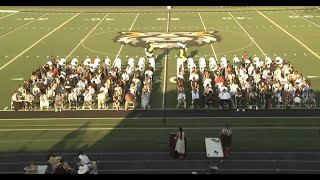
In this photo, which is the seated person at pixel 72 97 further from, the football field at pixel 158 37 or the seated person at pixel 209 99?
the seated person at pixel 209 99

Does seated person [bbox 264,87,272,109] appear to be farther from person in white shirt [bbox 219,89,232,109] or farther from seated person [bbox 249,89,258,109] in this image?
person in white shirt [bbox 219,89,232,109]

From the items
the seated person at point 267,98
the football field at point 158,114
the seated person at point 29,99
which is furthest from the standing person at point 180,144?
the seated person at point 29,99

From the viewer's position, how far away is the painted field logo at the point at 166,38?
99.4ft

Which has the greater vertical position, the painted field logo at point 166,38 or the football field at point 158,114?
the painted field logo at point 166,38

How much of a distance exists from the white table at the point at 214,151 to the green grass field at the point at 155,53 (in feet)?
2.36

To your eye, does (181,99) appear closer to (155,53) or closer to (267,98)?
(267,98)

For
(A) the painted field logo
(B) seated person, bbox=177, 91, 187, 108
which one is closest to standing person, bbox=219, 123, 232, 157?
(B) seated person, bbox=177, 91, 187, 108

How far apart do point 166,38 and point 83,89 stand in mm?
15280

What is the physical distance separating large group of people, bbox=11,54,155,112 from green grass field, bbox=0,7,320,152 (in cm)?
86

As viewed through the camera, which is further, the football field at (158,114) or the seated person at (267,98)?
the seated person at (267,98)

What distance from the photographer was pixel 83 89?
58.7 feet

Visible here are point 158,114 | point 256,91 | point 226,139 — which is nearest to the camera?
point 226,139

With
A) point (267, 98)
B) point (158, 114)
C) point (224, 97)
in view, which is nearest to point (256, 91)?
point (267, 98)

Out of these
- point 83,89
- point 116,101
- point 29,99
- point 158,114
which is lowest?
point 158,114
